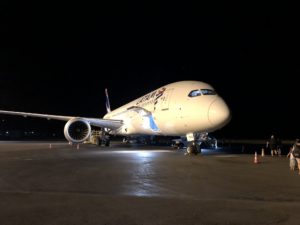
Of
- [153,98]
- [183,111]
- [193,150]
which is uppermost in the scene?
[153,98]

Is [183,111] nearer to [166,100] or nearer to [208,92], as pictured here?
[208,92]

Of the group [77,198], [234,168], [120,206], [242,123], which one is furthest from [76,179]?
[242,123]

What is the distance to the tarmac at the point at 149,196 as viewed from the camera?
6926 mm

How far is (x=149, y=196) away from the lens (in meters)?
9.01

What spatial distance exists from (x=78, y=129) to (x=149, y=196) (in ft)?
73.5

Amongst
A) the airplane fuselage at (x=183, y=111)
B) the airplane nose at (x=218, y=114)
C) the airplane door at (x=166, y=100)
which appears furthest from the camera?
the airplane door at (x=166, y=100)

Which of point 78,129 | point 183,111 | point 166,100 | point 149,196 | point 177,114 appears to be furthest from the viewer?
point 78,129

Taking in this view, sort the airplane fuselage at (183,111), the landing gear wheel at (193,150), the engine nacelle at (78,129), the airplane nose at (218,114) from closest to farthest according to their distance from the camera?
the airplane nose at (218,114), the airplane fuselage at (183,111), the landing gear wheel at (193,150), the engine nacelle at (78,129)

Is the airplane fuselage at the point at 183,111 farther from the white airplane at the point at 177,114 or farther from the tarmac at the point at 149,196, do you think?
the tarmac at the point at 149,196

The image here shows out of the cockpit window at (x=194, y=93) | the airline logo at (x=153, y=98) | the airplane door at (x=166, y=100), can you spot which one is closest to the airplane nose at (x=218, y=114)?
the cockpit window at (x=194, y=93)

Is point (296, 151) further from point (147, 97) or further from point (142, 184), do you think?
point (147, 97)

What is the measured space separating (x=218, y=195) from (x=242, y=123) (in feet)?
251

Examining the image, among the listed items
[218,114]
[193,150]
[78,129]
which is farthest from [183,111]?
[78,129]

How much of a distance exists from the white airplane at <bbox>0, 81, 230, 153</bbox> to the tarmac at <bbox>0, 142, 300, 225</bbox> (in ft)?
21.6
